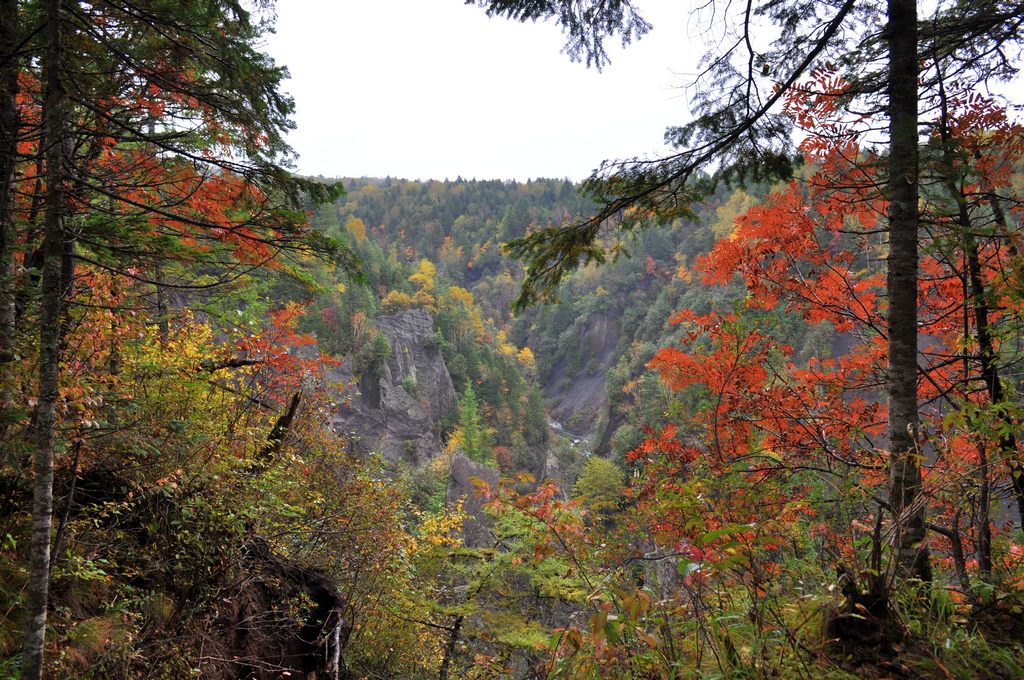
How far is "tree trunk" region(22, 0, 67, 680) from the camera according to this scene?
2.80 m

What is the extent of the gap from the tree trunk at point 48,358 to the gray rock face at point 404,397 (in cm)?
3386

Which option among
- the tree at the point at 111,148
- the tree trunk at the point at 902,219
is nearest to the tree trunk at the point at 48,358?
the tree at the point at 111,148

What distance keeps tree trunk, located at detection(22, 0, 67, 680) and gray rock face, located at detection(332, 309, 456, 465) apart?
111ft

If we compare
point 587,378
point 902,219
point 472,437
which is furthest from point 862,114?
point 587,378

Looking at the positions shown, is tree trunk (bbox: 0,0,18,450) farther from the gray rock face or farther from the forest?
the gray rock face

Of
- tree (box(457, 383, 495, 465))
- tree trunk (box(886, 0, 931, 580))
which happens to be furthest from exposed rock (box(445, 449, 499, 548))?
tree trunk (box(886, 0, 931, 580))

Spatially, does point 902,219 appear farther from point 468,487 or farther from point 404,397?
point 404,397

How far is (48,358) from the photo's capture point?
298 centimetres

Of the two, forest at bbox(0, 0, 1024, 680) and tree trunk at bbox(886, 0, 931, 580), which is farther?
tree trunk at bbox(886, 0, 931, 580)

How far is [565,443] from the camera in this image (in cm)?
5628

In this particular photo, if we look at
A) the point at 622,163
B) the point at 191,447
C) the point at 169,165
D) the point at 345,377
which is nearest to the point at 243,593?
the point at 191,447

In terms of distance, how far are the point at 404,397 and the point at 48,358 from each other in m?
43.2

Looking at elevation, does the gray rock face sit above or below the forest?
below

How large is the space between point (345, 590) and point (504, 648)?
4325mm
